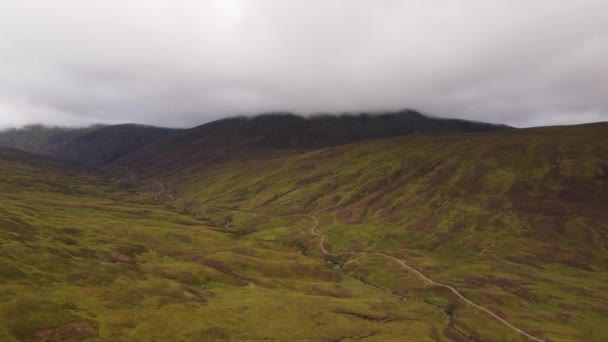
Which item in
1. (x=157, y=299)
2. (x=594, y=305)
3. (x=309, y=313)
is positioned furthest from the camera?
(x=594, y=305)

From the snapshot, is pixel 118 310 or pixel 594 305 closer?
pixel 118 310

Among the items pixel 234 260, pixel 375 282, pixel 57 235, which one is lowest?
pixel 375 282

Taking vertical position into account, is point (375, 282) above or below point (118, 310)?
below

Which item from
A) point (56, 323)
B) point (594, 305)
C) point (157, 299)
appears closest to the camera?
point (56, 323)

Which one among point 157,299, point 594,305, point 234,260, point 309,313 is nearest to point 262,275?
point 234,260

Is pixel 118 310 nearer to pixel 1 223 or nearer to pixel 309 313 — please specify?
pixel 309 313

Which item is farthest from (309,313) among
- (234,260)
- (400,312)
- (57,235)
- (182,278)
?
(57,235)

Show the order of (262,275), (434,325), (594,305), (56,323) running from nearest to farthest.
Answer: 1. (56,323)
2. (434,325)
3. (594,305)
4. (262,275)

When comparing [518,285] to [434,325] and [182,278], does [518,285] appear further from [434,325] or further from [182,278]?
[182,278]

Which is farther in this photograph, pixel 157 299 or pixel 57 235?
pixel 57 235
